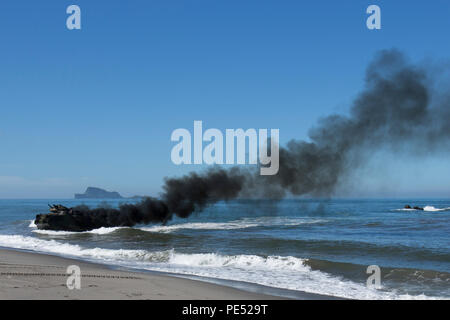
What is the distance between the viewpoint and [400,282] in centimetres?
1655

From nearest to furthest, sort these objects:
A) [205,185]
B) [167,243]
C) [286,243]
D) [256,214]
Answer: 1. [286,243]
2. [167,243]
3. [205,185]
4. [256,214]

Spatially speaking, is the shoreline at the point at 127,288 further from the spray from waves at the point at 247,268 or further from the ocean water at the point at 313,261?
the ocean water at the point at 313,261

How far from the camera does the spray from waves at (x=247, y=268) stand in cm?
1480

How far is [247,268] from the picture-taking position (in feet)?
66.2

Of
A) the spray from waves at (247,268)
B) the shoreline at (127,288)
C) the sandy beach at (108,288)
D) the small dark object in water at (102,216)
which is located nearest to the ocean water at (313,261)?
the spray from waves at (247,268)

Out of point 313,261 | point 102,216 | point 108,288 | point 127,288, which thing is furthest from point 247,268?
point 102,216

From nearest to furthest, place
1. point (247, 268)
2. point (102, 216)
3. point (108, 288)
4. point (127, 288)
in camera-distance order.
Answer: point (108, 288)
point (127, 288)
point (247, 268)
point (102, 216)

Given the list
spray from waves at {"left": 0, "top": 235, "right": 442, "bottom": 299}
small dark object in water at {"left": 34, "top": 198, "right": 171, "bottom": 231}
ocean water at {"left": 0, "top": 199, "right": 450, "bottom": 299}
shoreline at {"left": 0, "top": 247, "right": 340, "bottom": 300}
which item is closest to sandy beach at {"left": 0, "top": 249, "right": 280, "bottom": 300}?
shoreline at {"left": 0, "top": 247, "right": 340, "bottom": 300}

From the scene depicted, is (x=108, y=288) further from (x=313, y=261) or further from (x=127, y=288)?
(x=313, y=261)

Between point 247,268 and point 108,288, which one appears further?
point 247,268

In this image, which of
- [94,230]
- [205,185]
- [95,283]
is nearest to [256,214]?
[205,185]

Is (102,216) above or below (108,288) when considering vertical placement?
below
